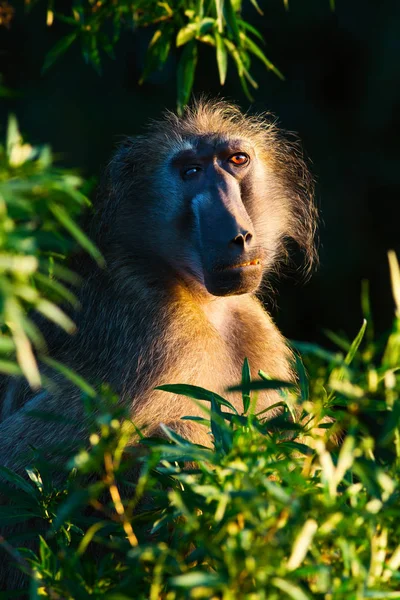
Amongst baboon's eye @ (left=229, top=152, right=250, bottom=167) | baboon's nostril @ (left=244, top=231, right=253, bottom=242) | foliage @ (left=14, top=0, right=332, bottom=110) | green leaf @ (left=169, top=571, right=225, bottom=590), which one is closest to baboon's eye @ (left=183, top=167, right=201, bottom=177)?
baboon's eye @ (left=229, top=152, right=250, bottom=167)

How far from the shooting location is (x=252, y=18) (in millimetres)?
4910

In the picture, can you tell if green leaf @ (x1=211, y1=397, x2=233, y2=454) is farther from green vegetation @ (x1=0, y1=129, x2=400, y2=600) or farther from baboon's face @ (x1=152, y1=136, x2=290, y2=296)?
baboon's face @ (x1=152, y1=136, x2=290, y2=296)

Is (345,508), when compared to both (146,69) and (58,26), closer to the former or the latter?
(146,69)

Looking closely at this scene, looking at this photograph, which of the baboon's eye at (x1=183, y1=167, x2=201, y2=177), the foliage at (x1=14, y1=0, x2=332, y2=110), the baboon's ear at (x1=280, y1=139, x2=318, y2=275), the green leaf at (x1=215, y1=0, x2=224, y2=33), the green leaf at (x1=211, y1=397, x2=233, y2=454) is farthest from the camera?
the baboon's ear at (x1=280, y1=139, x2=318, y2=275)

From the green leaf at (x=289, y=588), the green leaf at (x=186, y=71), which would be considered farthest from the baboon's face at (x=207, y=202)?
the green leaf at (x=289, y=588)

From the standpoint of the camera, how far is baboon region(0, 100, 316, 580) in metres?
2.54

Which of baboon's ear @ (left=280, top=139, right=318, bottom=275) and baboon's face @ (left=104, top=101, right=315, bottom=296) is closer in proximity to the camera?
baboon's face @ (left=104, top=101, right=315, bottom=296)

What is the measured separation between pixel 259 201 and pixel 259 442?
1536mm

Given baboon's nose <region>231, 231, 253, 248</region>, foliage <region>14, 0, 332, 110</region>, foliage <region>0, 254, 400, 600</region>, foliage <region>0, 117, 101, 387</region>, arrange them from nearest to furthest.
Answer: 1. foliage <region>0, 117, 101, 387</region>
2. foliage <region>0, 254, 400, 600</region>
3. foliage <region>14, 0, 332, 110</region>
4. baboon's nose <region>231, 231, 253, 248</region>

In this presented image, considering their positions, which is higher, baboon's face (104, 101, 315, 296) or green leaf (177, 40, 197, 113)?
green leaf (177, 40, 197, 113)

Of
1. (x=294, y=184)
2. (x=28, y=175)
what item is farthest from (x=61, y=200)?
(x=294, y=184)

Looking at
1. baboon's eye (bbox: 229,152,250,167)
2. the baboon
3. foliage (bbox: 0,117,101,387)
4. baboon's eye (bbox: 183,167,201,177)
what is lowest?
the baboon

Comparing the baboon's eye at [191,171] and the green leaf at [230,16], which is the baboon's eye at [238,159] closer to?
the baboon's eye at [191,171]

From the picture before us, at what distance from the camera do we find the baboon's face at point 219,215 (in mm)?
2494
